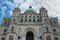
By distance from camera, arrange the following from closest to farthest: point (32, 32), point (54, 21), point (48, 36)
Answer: point (48, 36) < point (32, 32) < point (54, 21)

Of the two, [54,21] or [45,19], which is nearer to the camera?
[45,19]

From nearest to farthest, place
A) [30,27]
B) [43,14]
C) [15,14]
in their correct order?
[30,27]
[15,14]
[43,14]

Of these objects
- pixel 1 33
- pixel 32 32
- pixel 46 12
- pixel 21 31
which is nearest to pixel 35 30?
pixel 32 32

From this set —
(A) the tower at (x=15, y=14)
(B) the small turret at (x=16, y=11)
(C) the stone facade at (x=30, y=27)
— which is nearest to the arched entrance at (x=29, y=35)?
(C) the stone facade at (x=30, y=27)

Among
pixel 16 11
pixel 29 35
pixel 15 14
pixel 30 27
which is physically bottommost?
pixel 29 35

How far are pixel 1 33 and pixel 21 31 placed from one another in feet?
27.8

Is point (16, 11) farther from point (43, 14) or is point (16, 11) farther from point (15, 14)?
point (43, 14)

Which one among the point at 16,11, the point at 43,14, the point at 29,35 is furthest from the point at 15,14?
the point at 43,14

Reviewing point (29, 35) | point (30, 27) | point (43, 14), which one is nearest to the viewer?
point (30, 27)

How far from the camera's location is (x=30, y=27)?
57.6 m

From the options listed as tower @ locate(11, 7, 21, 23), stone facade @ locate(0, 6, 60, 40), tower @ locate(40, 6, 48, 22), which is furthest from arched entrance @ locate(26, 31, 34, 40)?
tower @ locate(40, 6, 48, 22)

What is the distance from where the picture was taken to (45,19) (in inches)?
2309

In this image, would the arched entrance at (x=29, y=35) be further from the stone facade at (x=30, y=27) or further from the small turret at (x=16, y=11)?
the small turret at (x=16, y=11)

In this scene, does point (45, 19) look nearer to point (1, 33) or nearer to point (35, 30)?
point (35, 30)
